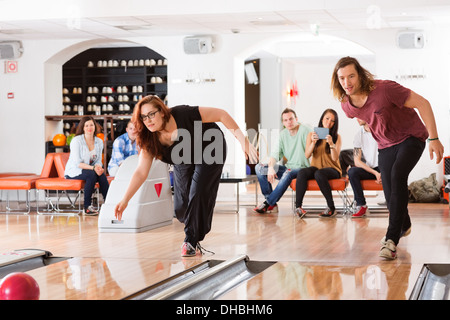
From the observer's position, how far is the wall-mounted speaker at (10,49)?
11.0 metres

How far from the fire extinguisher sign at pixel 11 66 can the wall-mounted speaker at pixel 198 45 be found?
110 inches

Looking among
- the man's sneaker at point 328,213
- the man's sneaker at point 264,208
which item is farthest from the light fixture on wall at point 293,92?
the man's sneaker at point 328,213

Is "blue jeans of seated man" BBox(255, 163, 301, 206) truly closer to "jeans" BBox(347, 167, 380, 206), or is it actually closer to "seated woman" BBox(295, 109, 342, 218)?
"seated woman" BBox(295, 109, 342, 218)

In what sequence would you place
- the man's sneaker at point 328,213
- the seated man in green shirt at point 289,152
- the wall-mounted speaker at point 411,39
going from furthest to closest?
1. the wall-mounted speaker at point 411,39
2. the seated man in green shirt at point 289,152
3. the man's sneaker at point 328,213

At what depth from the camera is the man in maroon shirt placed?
4637 mm

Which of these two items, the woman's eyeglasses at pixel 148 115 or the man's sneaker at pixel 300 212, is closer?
the woman's eyeglasses at pixel 148 115

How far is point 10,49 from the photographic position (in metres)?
11.0

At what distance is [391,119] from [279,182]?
3570 mm

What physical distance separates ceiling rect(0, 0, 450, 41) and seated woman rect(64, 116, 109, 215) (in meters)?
1.59

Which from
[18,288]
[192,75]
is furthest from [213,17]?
[18,288]

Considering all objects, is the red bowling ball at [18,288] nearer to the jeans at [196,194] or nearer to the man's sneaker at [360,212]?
the jeans at [196,194]

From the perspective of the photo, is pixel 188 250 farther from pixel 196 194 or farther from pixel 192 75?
pixel 192 75
